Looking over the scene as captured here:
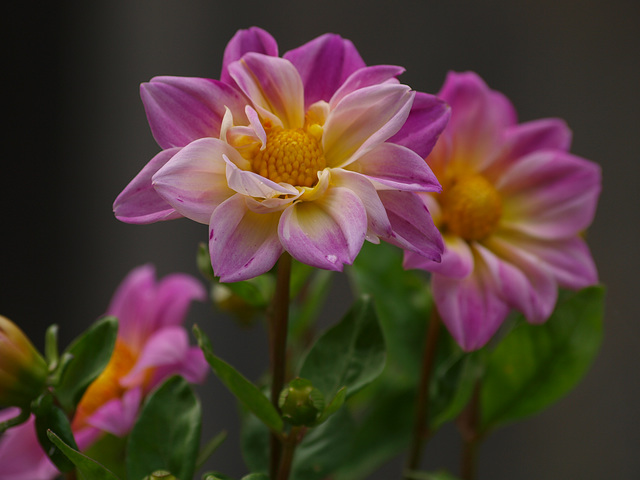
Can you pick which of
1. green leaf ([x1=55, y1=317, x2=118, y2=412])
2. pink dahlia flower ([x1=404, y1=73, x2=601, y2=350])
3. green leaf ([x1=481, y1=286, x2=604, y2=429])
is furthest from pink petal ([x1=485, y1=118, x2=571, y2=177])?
green leaf ([x1=55, y1=317, x2=118, y2=412])

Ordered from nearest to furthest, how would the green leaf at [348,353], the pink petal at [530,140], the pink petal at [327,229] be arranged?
the pink petal at [327,229], the green leaf at [348,353], the pink petal at [530,140]

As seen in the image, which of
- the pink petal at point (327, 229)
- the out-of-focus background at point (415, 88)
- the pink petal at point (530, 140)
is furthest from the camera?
the out-of-focus background at point (415, 88)

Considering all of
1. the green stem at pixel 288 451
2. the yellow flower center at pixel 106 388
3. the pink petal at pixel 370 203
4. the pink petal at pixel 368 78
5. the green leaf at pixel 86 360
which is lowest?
the yellow flower center at pixel 106 388

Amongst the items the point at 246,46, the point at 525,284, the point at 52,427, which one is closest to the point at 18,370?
the point at 52,427

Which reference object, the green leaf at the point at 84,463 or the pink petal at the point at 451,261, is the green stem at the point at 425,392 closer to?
the pink petal at the point at 451,261

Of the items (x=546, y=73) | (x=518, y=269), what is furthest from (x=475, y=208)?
(x=546, y=73)

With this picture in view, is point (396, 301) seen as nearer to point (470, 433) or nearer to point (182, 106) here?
point (470, 433)

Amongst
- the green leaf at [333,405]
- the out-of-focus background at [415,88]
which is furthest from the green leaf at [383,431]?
the out-of-focus background at [415,88]
